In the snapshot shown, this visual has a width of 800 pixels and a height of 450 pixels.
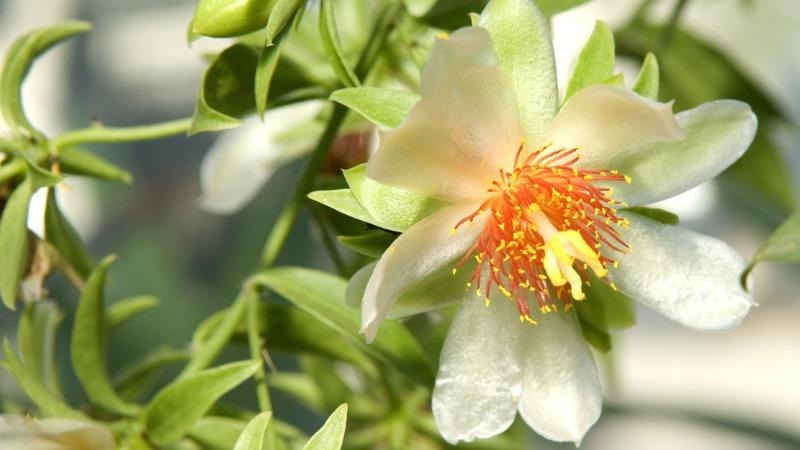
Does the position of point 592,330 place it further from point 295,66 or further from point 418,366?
point 295,66

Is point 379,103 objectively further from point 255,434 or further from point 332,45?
point 255,434

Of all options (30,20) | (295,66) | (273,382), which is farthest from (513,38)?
(30,20)

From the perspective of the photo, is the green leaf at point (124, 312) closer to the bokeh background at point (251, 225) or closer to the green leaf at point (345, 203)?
the green leaf at point (345, 203)

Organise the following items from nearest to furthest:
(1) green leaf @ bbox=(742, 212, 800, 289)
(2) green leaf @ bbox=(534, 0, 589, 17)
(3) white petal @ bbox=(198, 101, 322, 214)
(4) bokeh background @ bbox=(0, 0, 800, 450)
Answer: (1) green leaf @ bbox=(742, 212, 800, 289) < (2) green leaf @ bbox=(534, 0, 589, 17) < (3) white petal @ bbox=(198, 101, 322, 214) < (4) bokeh background @ bbox=(0, 0, 800, 450)

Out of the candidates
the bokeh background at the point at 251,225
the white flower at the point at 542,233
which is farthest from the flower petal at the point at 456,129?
the bokeh background at the point at 251,225

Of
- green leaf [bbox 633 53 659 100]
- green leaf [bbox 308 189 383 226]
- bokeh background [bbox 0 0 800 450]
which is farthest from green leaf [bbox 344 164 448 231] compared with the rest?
bokeh background [bbox 0 0 800 450]

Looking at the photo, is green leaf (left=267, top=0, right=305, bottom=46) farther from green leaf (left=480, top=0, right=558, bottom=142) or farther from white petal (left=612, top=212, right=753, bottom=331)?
white petal (left=612, top=212, right=753, bottom=331)
